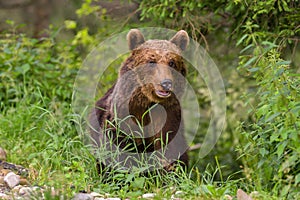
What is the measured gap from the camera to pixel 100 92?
7.97 meters

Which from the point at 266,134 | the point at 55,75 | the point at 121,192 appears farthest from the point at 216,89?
the point at 121,192

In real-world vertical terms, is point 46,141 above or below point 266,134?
below

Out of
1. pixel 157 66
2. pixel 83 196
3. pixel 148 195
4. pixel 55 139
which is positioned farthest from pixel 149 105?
pixel 83 196

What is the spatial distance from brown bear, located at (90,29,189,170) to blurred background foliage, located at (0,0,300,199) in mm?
451

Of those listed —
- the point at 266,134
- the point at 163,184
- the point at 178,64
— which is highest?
A: the point at 178,64

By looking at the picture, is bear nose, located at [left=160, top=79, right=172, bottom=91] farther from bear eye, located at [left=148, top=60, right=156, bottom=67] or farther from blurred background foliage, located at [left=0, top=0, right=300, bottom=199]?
blurred background foliage, located at [left=0, top=0, right=300, bottom=199]

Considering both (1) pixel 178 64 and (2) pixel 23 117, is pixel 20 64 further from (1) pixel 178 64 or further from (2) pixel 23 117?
(1) pixel 178 64

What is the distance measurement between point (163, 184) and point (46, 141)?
1.64m

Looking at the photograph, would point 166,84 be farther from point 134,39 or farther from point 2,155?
point 2,155

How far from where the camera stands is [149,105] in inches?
222

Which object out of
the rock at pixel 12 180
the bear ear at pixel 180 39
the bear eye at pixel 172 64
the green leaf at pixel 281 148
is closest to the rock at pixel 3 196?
the rock at pixel 12 180

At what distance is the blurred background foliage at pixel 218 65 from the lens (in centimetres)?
502

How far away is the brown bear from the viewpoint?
5.50m

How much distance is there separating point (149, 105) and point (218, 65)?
2.47 metres
